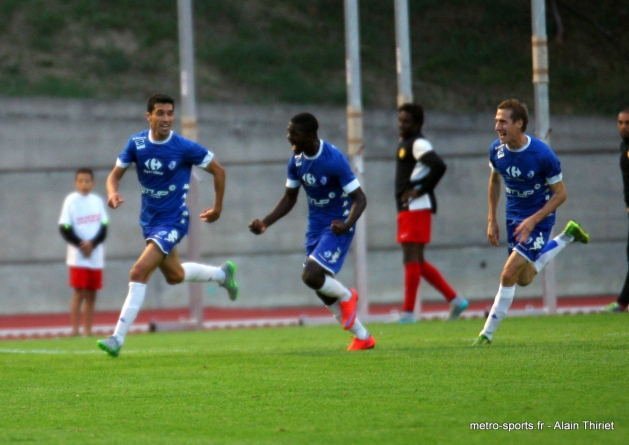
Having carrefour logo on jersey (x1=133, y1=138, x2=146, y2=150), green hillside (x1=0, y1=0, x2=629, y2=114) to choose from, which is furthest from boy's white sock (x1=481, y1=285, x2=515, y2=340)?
green hillside (x1=0, y1=0, x2=629, y2=114)

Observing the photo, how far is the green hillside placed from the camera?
Answer: 69.9ft

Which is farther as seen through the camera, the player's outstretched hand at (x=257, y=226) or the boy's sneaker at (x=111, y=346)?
the player's outstretched hand at (x=257, y=226)

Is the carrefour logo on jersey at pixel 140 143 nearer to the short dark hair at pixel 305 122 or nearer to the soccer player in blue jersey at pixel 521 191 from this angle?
the short dark hair at pixel 305 122

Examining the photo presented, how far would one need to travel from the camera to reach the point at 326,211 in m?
9.01

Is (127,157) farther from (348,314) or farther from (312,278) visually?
(348,314)

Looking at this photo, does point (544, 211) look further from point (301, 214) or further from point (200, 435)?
point (301, 214)

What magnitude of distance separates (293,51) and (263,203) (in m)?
4.95

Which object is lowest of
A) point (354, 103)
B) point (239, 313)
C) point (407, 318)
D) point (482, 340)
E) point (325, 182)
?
point (239, 313)

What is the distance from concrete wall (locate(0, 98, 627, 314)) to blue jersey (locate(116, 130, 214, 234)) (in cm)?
993

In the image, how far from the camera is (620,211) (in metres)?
19.8

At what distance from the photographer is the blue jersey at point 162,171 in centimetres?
905

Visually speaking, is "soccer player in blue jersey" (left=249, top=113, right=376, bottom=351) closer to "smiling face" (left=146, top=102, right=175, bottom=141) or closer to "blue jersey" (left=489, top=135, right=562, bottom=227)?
"smiling face" (left=146, top=102, right=175, bottom=141)

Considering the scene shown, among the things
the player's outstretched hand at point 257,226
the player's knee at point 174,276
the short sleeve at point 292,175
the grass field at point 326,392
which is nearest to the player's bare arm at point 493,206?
the grass field at point 326,392

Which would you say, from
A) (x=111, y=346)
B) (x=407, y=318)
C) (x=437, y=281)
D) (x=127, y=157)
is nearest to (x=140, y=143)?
(x=127, y=157)
